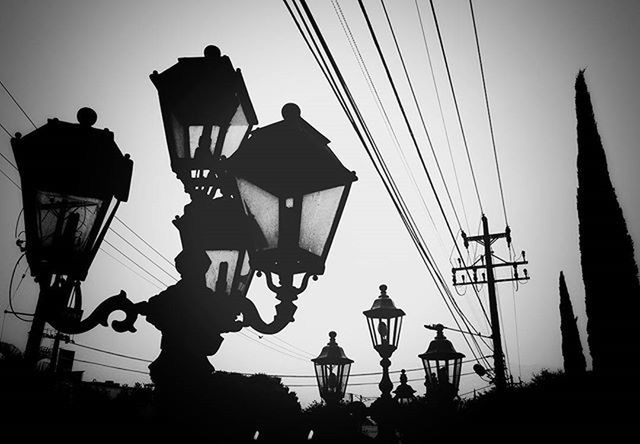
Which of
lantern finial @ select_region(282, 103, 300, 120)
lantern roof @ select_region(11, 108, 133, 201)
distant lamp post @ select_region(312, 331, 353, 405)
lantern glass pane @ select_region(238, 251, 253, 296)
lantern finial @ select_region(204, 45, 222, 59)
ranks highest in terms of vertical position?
lantern finial @ select_region(204, 45, 222, 59)

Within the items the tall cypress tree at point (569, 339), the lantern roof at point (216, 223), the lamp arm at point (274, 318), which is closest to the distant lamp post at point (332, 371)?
the lamp arm at point (274, 318)

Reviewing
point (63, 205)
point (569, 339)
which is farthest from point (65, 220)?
point (569, 339)

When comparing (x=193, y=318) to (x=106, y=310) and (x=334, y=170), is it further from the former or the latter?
(x=334, y=170)

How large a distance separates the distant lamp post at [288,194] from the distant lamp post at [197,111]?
0.21 meters

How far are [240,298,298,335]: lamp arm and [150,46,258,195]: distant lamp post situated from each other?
81cm

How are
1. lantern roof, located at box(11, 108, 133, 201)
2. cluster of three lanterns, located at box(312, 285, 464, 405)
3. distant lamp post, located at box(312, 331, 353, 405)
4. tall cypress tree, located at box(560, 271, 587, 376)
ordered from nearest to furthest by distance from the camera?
lantern roof, located at box(11, 108, 133, 201), cluster of three lanterns, located at box(312, 285, 464, 405), distant lamp post, located at box(312, 331, 353, 405), tall cypress tree, located at box(560, 271, 587, 376)

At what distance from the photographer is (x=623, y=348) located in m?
12.8

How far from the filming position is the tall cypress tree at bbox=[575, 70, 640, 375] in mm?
13148

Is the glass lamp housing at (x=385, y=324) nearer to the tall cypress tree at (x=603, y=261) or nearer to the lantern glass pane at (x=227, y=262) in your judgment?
the lantern glass pane at (x=227, y=262)

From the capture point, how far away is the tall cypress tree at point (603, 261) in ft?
43.1

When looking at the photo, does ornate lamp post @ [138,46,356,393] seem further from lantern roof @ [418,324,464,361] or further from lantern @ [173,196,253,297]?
lantern roof @ [418,324,464,361]

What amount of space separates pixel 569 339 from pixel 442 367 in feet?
82.1

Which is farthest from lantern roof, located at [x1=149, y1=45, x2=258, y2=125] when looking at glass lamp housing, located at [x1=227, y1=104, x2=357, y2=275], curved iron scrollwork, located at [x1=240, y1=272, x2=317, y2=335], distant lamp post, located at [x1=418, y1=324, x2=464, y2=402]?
distant lamp post, located at [x1=418, y1=324, x2=464, y2=402]

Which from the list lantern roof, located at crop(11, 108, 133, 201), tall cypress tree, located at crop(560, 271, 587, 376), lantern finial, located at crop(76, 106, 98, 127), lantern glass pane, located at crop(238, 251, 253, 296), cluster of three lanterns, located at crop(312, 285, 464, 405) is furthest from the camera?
tall cypress tree, located at crop(560, 271, 587, 376)
